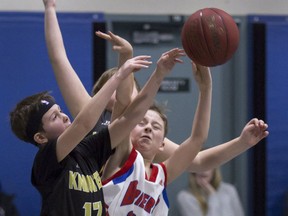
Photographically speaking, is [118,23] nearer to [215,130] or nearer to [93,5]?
[93,5]

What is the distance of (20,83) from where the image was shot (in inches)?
220

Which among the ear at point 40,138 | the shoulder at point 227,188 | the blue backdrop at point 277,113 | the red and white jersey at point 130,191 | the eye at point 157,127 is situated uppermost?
the ear at point 40,138

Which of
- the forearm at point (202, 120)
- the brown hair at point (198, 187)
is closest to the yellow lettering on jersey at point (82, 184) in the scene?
the forearm at point (202, 120)

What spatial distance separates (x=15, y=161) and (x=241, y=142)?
2.53m

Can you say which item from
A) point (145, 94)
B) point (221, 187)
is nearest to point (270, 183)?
point (221, 187)

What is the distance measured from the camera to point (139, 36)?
19.9 ft

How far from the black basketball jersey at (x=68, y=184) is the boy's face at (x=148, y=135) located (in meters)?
0.34

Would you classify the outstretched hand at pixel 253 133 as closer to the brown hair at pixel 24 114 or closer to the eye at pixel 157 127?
the eye at pixel 157 127

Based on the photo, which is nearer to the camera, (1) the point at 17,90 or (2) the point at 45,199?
(2) the point at 45,199

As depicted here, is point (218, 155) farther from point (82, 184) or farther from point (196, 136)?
point (82, 184)

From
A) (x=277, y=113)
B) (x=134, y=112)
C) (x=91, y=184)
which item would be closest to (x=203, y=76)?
(x=134, y=112)

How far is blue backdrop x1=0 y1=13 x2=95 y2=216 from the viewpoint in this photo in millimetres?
5547

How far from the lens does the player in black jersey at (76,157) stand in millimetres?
2936

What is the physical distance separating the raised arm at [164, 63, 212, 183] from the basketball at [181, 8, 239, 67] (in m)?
0.11
